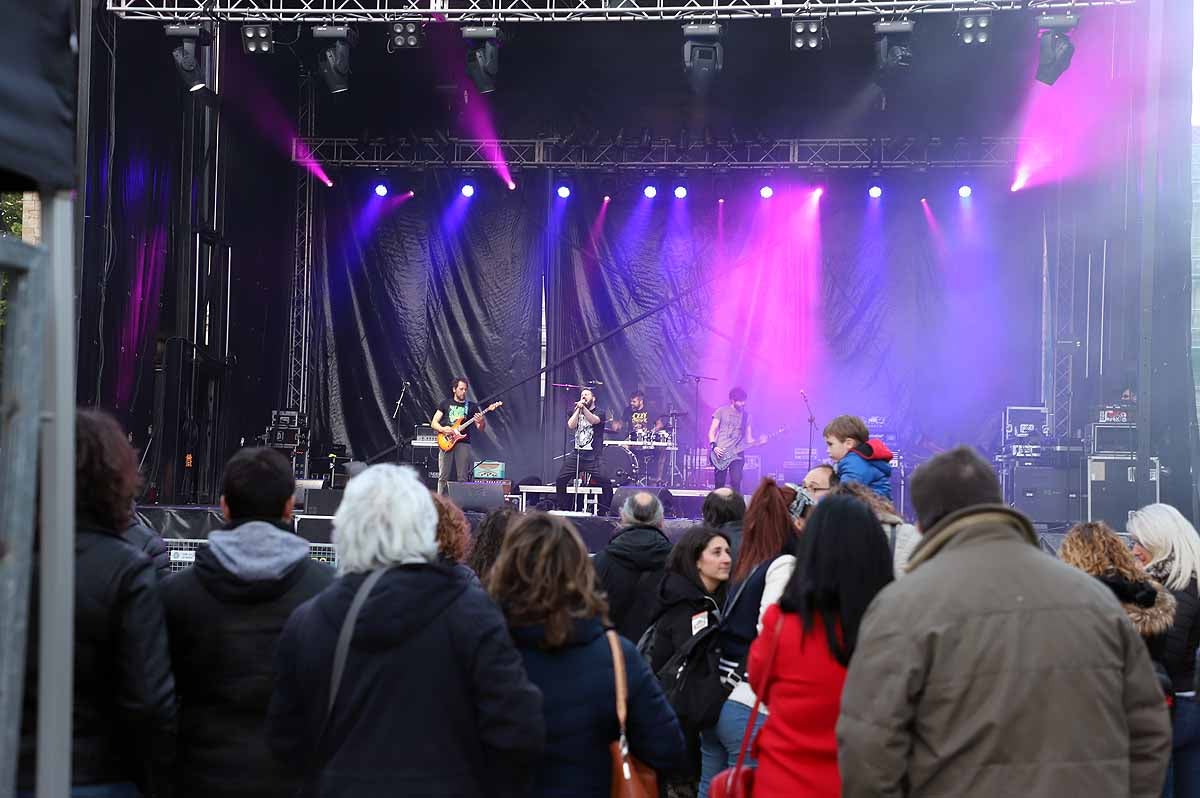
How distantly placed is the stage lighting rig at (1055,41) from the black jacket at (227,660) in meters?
10.6

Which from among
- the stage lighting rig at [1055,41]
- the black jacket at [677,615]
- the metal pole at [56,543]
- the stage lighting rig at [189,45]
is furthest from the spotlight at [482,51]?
the metal pole at [56,543]

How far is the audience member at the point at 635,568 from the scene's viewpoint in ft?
15.8

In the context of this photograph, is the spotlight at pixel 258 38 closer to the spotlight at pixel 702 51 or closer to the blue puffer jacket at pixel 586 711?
the spotlight at pixel 702 51

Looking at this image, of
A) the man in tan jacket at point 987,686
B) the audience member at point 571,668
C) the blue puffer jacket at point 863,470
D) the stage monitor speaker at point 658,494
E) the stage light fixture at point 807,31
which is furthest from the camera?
the stage monitor speaker at point 658,494

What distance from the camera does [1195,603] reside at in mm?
4012

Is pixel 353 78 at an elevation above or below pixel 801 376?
above

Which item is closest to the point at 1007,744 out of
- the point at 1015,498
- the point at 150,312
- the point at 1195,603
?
the point at 1195,603

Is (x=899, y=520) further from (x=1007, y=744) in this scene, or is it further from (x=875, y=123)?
(x=875, y=123)

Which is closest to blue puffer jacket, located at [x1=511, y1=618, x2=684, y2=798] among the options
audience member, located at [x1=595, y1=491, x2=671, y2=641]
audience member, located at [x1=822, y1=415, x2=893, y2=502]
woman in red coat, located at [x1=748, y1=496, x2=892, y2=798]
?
woman in red coat, located at [x1=748, y1=496, x2=892, y2=798]

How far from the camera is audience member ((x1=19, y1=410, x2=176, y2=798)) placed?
256cm

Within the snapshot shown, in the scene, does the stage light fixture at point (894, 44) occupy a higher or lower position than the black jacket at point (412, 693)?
higher

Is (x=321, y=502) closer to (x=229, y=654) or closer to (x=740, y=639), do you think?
(x=740, y=639)

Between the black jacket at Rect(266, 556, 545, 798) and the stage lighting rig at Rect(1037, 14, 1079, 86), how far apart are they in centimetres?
1065

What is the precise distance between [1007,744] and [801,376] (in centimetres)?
1431
